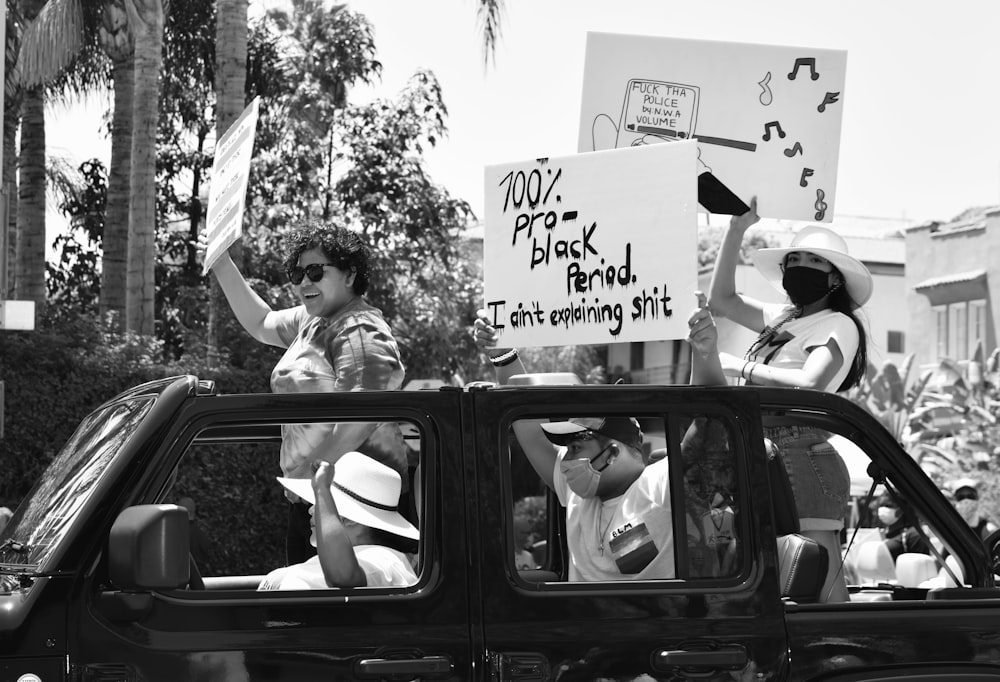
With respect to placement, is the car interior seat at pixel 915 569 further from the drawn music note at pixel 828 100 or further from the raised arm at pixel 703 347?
the drawn music note at pixel 828 100

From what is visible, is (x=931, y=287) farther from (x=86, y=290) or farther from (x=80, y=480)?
(x=80, y=480)

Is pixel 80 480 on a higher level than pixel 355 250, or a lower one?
lower

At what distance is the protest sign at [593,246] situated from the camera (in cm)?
392

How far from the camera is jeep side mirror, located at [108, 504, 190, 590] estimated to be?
2846mm

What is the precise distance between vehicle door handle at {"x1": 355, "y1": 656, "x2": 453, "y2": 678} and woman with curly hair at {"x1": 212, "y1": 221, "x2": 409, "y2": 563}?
2.70 ft

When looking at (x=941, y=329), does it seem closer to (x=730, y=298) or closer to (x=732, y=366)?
(x=730, y=298)

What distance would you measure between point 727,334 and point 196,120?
17.2 metres

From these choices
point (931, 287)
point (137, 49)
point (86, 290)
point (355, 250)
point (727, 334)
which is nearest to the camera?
point (355, 250)

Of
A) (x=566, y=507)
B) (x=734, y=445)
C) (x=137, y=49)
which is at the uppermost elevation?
(x=137, y=49)

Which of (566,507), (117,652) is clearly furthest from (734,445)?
(117,652)

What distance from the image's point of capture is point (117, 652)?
2.94 m

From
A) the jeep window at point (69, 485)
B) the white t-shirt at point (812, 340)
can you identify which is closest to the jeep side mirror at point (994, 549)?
the white t-shirt at point (812, 340)

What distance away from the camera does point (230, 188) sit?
4.89 metres

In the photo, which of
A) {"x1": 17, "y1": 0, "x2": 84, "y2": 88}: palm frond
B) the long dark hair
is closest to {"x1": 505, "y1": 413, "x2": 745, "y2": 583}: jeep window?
the long dark hair
